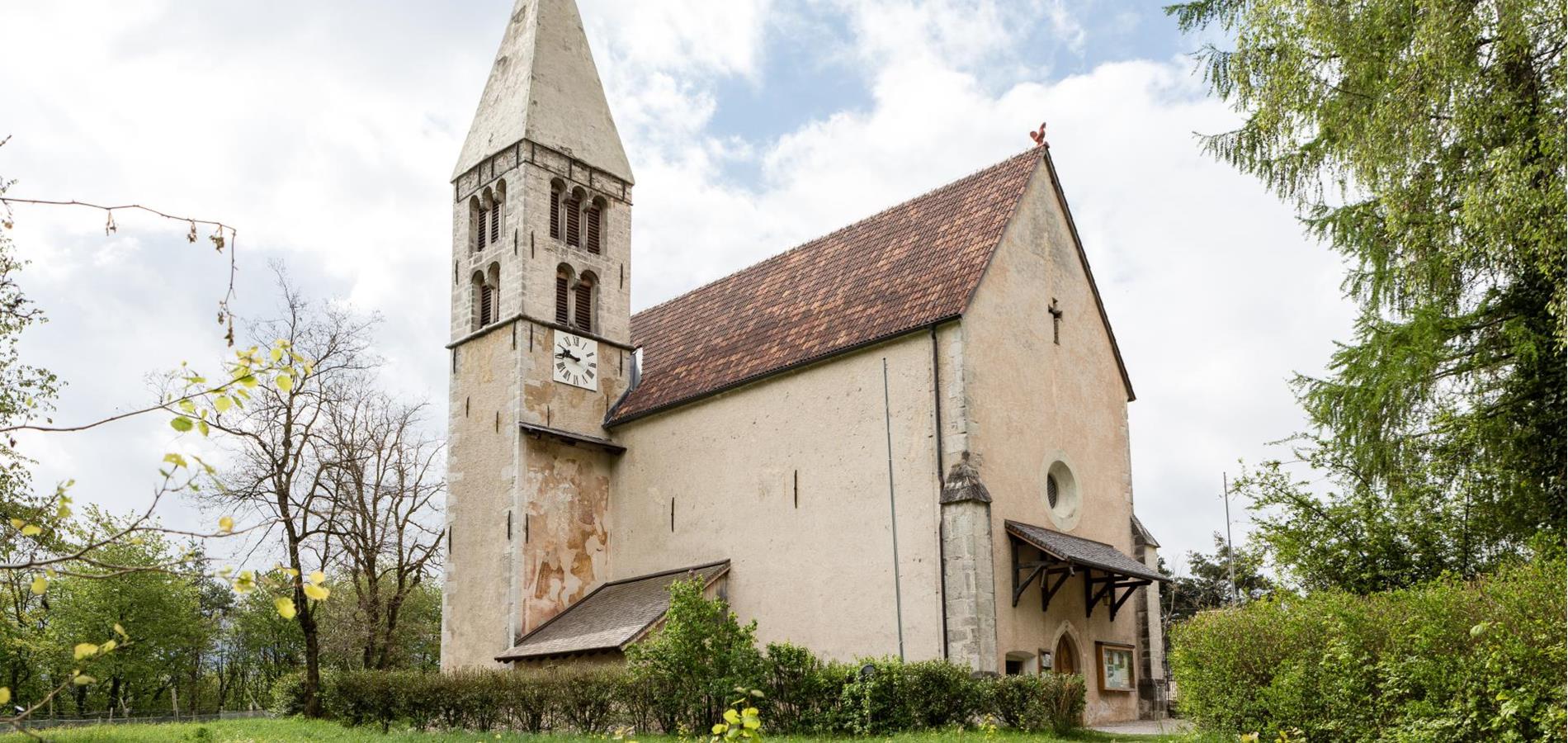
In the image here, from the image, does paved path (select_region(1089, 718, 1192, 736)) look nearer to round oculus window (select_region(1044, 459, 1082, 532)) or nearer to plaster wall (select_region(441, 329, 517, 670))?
round oculus window (select_region(1044, 459, 1082, 532))

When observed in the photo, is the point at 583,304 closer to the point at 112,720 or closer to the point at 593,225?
the point at 593,225

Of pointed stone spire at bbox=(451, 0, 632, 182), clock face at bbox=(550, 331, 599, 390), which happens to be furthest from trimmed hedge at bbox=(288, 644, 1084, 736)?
pointed stone spire at bbox=(451, 0, 632, 182)

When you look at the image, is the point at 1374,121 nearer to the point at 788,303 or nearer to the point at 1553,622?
the point at 1553,622

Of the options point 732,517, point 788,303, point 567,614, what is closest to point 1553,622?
point 732,517

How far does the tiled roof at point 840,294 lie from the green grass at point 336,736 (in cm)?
776

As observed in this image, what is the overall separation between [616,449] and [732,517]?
4429 millimetres

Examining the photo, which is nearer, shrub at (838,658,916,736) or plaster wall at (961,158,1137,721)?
shrub at (838,658,916,736)

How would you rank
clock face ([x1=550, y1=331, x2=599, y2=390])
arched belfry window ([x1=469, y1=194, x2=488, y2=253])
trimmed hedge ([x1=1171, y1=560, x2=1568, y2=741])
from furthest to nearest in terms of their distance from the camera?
arched belfry window ([x1=469, y1=194, x2=488, y2=253])
clock face ([x1=550, y1=331, x2=599, y2=390])
trimmed hedge ([x1=1171, y1=560, x2=1568, y2=741])

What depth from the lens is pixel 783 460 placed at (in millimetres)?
23828

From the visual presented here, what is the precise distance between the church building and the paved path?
1.56 ft

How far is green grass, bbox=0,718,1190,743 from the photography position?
16144 mm

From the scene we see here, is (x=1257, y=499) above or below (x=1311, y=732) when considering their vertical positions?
above

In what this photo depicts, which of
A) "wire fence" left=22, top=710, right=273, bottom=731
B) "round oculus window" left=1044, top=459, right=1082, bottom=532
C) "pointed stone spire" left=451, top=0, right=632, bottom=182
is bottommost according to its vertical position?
"wire fence" left=22, top=710, right=273, bottom=731

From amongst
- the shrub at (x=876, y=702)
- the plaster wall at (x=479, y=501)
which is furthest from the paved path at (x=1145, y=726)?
the plaster wall at (x=479, y=501)
